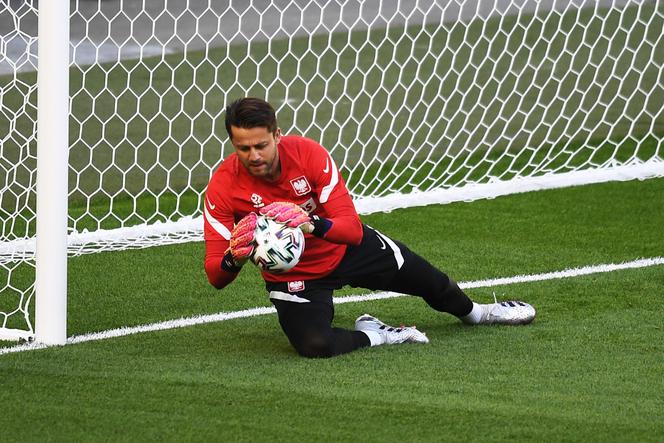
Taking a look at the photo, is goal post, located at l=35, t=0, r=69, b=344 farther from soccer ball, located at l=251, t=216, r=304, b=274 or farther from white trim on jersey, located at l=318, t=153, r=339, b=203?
white trim on jersey, located at l=318, t=153, r=339, b=203

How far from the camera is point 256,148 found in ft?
15.8

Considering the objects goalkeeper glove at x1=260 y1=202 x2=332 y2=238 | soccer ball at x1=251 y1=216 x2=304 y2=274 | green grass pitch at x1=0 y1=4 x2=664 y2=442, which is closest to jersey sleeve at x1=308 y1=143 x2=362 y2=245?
goalkeeper glove at x1=260 y1=202 x2=332 y2=238

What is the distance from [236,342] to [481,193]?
2749 millimetres

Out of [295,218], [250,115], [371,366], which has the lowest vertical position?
[371,366]

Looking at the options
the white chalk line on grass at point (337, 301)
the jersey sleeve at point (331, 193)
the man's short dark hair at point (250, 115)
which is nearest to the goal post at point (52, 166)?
the white chalk line on grass at point (337, 301)

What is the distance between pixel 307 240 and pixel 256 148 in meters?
0.56

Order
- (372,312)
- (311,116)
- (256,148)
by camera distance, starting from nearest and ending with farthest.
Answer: (256,148) < (372,312) < (311,116)

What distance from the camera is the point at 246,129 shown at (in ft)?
15.7

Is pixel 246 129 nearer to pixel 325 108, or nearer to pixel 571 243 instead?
pixel 571 243

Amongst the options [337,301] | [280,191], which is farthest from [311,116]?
[280,191]

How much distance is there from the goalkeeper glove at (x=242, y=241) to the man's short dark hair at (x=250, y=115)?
0.34 meters

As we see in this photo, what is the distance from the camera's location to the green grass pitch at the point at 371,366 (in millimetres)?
4059

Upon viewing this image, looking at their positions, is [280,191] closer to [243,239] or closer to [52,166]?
[243,239]

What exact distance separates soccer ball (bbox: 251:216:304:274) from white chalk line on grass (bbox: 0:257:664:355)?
1.01 m
